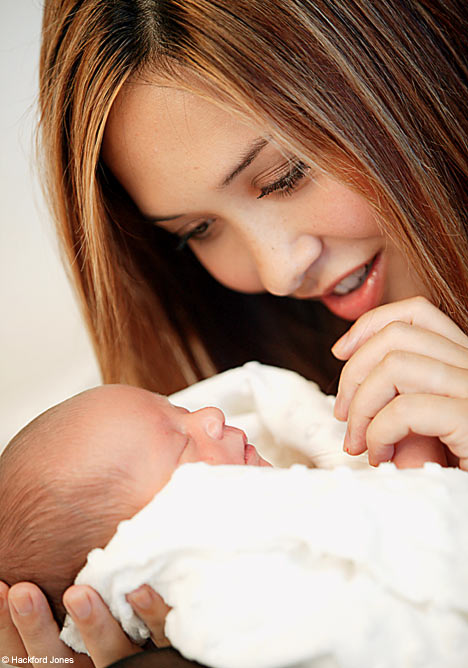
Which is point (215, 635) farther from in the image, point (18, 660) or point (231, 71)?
point (231, 71)

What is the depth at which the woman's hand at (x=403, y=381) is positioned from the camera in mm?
919

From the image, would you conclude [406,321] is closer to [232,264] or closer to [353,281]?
[353,281]

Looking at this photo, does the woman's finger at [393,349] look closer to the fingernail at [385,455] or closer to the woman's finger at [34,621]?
the fingernail at [385,455]

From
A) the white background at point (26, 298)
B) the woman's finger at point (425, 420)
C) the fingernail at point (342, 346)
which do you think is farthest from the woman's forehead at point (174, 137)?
the white background at point (26, 298)

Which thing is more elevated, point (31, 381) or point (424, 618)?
point (31, 381)

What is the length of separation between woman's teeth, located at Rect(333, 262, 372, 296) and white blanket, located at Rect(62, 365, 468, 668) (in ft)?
1.92

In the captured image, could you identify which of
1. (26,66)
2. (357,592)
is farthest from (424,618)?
(26,66)

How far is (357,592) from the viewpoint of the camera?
77 centimetres

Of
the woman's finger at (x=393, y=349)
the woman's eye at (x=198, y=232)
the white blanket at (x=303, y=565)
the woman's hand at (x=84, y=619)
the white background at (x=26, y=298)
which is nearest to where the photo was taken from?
the white blanket at (x=303, y=565)

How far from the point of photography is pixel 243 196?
1.17 meters

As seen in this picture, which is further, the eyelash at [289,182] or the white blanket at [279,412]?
the white blanket at [279,412]

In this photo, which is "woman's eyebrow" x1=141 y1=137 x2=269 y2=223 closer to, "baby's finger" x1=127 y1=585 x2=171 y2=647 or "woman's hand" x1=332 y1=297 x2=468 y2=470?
"woman's hand" x1=332 y1=297 x2=468 y2=470

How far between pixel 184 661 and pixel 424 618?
0.96 ft

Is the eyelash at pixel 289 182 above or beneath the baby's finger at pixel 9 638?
above
